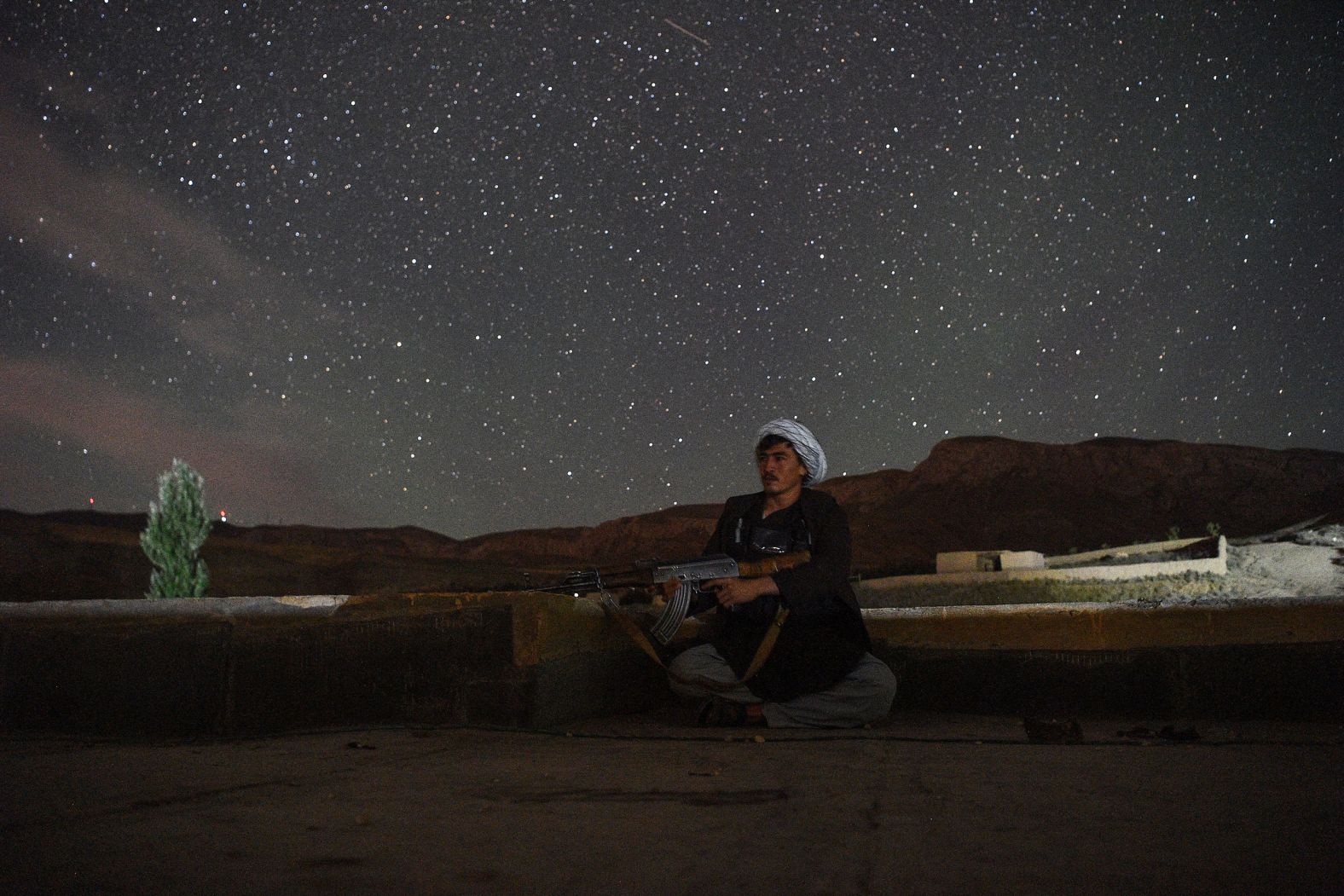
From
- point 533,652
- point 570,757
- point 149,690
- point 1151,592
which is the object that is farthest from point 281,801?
point 1151,592

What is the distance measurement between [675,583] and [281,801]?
7.04 feet

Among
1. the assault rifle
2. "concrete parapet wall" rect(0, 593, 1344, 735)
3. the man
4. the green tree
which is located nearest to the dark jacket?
the man

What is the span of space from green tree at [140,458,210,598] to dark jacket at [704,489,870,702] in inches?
1158

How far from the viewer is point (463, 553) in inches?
3691

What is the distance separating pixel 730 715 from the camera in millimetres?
4117

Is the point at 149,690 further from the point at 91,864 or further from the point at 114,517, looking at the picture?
the point at 114,517

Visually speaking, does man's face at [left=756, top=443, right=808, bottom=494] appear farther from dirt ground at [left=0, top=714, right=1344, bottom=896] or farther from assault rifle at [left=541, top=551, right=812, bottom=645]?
dirt ground at [left=0, top=714, right=1344, bottom=896]

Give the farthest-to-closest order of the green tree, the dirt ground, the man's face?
the green tree
the man's face
the dirt ground

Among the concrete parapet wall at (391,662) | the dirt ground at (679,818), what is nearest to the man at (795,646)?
the concrete parapet wall at (391,662)

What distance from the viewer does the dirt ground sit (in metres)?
1.52

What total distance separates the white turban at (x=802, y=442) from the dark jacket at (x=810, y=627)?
0.31 m

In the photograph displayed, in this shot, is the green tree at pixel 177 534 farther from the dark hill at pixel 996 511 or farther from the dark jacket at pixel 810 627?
the dark hill at pixel 996 511

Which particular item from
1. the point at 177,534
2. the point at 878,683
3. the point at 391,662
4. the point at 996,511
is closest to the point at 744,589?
the point at 878,683

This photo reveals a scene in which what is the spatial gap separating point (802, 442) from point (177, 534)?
101 feet
